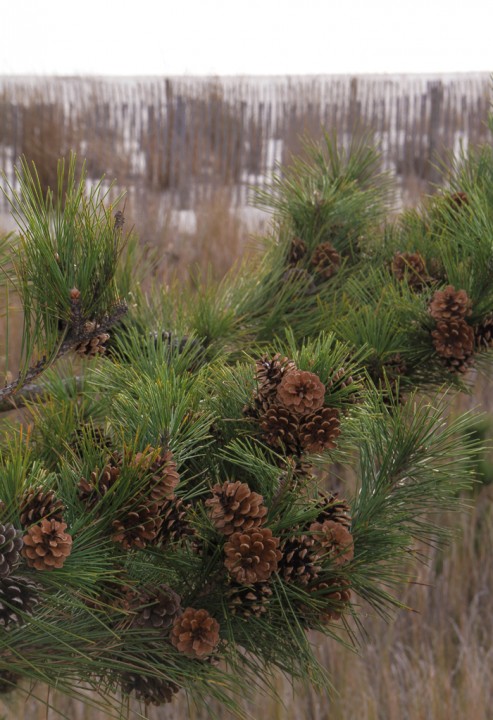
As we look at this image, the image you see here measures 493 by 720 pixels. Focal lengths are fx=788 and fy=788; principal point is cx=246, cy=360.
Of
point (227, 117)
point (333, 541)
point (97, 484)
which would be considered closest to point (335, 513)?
point (333, 541)

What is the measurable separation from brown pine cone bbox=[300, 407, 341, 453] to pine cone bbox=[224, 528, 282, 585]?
49 millimetres

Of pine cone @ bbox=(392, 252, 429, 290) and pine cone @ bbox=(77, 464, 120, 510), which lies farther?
pine cone @ bbox=(392, 252, 429, 290)

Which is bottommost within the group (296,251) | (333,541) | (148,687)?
(148,687)

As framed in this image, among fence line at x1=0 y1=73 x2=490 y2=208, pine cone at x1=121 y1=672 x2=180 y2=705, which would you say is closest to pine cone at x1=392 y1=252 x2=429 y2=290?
pine cone at x1=121 y1=672 x2=180 y2=705

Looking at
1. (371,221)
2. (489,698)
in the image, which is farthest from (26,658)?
(489,698)

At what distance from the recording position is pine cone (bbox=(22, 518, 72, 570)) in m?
0.35

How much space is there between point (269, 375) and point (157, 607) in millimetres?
135

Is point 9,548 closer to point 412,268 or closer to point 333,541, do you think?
point 333,541

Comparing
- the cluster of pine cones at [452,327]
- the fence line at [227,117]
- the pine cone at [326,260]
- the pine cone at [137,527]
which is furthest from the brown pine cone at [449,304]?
the fence line at [227,117]

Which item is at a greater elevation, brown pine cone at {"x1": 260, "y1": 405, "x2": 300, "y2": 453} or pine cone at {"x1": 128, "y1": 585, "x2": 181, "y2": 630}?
brown pine cone at {"x1": 260, "y1": 405, "x2": 300, "y2": 453}

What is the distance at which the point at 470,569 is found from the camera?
1.84 metres

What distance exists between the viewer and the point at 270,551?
0.39 m

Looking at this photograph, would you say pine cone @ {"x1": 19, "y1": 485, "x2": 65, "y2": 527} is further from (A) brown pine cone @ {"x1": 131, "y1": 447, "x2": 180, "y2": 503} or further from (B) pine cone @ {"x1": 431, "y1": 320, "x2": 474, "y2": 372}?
(B) pine cone @ {"x1": 431, "y1": 320, "x2": 474, "y2": 372}

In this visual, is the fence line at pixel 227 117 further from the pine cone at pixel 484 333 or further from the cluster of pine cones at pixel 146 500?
the cluster of pine cones at pixel 146 500
